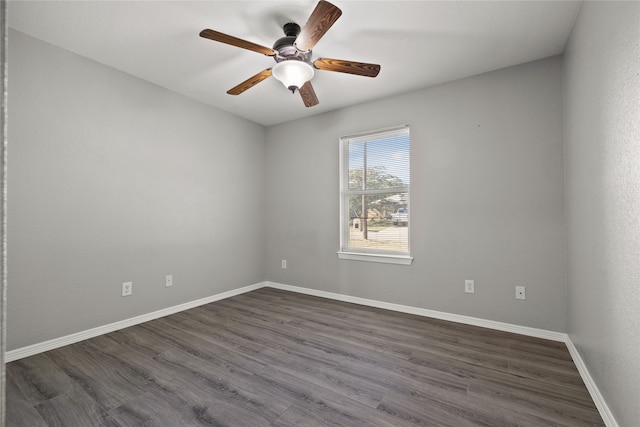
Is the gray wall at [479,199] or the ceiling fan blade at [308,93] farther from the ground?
the ceiling fan blade at [308,93]

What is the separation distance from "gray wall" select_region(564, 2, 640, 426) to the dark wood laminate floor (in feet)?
1.16

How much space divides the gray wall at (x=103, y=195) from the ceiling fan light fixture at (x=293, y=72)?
1.65 metres

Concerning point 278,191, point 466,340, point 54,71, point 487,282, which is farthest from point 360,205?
point 54,71

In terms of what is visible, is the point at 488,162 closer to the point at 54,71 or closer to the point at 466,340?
the point at 466,340

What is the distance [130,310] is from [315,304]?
6.25ft

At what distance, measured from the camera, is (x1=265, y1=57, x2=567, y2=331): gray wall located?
8.09 ft

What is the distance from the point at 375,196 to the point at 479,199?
3.73ft

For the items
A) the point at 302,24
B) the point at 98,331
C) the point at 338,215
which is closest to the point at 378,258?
the point at 338,215

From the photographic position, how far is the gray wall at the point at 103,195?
2.18 metres

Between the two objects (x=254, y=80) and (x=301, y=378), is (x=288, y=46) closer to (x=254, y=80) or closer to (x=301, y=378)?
(x=254, y=80)

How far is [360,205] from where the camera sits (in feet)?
11.9

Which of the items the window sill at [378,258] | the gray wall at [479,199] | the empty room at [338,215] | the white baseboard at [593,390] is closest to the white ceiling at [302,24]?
the empty room at [338,215]

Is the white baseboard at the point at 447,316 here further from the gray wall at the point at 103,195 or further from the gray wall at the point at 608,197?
the gray wall at the point at 103,195

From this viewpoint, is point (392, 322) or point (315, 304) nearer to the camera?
point (392, 322)
